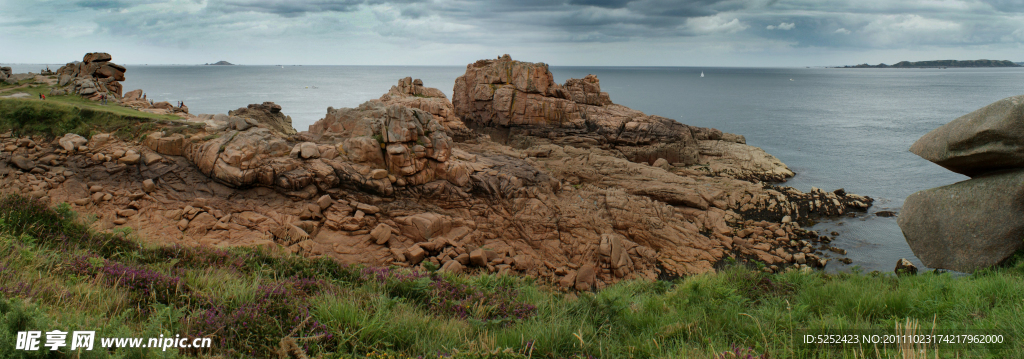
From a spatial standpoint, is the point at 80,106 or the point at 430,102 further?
the point at 430,102

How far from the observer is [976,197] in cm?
958

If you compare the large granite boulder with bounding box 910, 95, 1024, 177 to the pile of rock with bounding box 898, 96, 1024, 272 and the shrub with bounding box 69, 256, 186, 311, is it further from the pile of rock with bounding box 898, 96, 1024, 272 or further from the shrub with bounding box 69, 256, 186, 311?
the shrub with bounding box 69, 256, 186, 311

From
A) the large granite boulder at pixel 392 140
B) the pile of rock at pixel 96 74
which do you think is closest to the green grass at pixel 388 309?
the large granite boulder at pixel 392 140

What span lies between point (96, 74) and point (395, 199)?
769 inches

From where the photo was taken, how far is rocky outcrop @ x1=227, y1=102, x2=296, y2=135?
23594 millimetres

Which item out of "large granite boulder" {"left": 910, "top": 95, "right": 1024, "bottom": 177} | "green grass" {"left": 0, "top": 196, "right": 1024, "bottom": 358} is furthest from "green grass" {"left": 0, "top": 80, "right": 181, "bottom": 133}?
"large granite boulder" {"left": 910, "top": 95, "right": 1024, "bottom": 177}

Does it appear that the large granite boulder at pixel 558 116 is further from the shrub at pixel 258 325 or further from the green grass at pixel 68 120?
the shrub at pixel 258 325

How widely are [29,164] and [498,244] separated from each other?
1537 cm

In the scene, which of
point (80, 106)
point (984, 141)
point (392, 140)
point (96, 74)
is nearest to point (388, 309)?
point (984, 141)

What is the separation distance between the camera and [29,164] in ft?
48.6

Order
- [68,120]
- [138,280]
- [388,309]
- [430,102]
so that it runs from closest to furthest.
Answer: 1. [138,280]
2. [388,309]
3. [68,120]
4. [430,102]

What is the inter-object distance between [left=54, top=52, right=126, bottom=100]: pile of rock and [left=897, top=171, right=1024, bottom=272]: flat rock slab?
30141 mm

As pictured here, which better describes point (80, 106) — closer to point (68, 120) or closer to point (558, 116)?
point (68, 120)

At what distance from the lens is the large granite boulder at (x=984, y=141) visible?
29.3 feet
